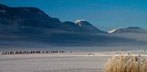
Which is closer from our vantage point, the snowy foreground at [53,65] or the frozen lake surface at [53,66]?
the frozen lake surface at [53,66]

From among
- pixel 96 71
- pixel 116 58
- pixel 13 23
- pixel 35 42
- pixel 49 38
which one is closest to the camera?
pixel 116 58

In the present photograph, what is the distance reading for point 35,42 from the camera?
172625 millimetres

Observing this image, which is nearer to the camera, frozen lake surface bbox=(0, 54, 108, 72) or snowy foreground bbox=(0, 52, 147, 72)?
frozen lake surface bbox=(0, 54, 108, 72)

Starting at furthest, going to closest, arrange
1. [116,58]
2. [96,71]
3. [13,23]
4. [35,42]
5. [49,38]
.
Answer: [13,23], [49,38], [35,42], [96,71], [116,58]

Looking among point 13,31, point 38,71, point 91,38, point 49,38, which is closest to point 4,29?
point 13,31

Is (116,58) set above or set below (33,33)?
below

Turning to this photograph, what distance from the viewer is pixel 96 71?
25.7m

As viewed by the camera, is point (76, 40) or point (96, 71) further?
point (76, 40)

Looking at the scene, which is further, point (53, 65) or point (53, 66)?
point (53, 65)

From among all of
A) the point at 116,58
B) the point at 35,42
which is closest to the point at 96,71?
the point at 116,58

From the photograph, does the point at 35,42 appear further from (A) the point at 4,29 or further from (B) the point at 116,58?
(B) the point at 116,58

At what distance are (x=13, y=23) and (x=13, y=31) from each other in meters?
14.5

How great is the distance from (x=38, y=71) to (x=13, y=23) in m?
174

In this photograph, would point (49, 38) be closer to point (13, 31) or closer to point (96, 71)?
point (13, 31)
